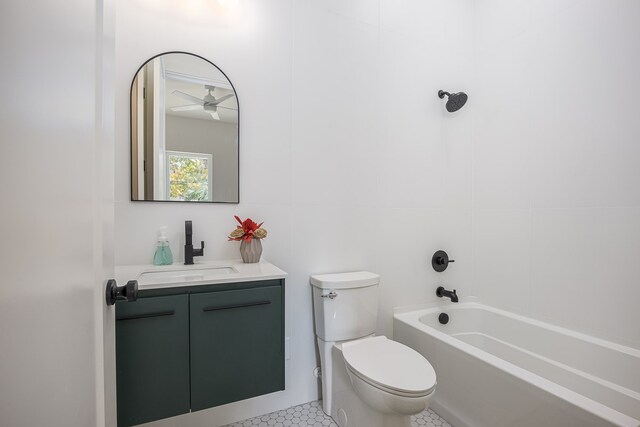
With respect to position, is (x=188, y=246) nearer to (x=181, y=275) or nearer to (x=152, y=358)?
(x=181, y=275)

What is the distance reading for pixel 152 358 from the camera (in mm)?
1134

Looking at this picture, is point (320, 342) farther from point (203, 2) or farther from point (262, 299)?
point (203, 2)

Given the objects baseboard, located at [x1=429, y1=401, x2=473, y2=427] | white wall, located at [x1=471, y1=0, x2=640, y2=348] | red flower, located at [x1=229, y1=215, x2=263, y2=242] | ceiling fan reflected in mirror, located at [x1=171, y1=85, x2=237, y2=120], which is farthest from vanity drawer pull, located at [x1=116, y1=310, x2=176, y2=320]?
white wall, located at [x1=471, y1=0, x2=640, y2=348]

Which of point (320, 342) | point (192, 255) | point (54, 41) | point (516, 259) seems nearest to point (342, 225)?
point (320, 342)

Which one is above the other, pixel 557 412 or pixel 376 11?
pixel 376 11

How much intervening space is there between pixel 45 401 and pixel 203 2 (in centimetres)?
185

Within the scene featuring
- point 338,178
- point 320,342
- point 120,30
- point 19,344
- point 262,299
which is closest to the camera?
point 19,344

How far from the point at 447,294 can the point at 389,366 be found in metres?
1.00

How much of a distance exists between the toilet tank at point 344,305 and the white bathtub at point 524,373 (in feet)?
1.20

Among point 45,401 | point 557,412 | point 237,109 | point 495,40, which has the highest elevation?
point 495,40

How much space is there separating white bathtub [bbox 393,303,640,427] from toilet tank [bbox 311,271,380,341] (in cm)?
37

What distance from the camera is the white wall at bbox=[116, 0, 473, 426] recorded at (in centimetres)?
155

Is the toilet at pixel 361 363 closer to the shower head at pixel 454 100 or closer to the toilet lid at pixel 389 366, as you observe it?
the toilet lid at pixel 389 366

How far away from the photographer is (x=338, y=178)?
1922 millimetres
